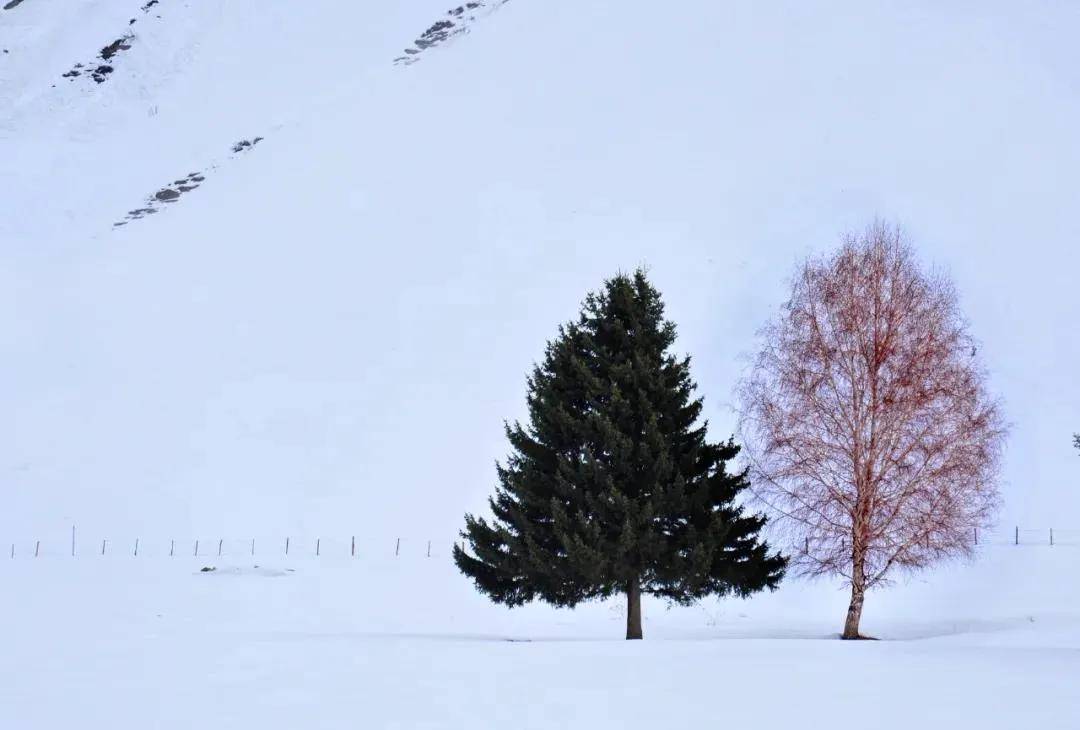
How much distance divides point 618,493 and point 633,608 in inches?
121

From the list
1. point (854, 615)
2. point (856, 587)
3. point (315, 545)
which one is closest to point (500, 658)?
point (856, 587)

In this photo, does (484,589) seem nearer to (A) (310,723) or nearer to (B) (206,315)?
(A) (310,723)

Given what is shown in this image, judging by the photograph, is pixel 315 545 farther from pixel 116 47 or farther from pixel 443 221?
pixel 116 47

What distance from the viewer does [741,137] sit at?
7950 centimetres

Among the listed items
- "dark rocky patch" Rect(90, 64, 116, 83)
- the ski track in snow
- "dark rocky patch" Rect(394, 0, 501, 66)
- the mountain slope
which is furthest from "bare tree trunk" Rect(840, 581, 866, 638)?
"dark rocky patch" Rect(90, 64, 116, 83)

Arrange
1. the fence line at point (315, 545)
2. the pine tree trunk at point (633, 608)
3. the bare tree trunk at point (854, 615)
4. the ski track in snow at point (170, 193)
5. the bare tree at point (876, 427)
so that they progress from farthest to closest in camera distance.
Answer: the ski track in snow at point (170, 193) < the fence line at point (315, 545) < the bare tree trunk at point (854, 615) < the bare tree at point (876, 427) < the pine tree trunk at point (633, 608)

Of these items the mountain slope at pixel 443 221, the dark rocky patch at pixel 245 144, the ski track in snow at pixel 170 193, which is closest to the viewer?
the mountain slope at pixel 443 221

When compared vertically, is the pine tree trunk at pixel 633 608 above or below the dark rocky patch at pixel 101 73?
below

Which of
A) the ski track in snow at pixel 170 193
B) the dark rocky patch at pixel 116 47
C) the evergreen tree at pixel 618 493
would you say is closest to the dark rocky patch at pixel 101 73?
the dark rocky patch at pixel 116 47

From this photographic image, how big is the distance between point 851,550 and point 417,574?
679 inches

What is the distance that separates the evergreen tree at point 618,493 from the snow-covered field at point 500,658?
4.49 ft

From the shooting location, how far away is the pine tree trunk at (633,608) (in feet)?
69.3

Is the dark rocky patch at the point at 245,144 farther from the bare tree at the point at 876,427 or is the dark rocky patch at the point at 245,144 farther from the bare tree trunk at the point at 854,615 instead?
the bare tree trunk at the point at 854,615

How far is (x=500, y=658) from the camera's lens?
55.7ft
